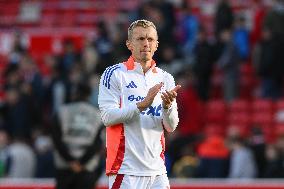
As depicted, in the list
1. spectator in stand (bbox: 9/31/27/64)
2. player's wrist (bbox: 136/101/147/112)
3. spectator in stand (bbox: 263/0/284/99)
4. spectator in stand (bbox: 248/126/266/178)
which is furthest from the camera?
spectator in stand (bbox: 9/31/27/64)

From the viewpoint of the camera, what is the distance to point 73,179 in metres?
11.3

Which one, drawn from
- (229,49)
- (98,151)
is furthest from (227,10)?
(98,151)

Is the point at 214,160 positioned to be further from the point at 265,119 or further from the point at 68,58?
the point at 68,58

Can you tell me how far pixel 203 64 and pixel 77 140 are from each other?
20.6ft

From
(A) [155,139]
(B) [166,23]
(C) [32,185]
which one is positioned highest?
(B) [166,23]

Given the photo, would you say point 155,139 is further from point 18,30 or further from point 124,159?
point 18,30

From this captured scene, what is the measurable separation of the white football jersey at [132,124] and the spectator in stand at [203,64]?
9.26 meters

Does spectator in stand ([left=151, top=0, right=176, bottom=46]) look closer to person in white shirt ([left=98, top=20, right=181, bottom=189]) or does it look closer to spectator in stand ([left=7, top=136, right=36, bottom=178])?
spectator in stand ([left=7, top=136, right=36, bottom=178])

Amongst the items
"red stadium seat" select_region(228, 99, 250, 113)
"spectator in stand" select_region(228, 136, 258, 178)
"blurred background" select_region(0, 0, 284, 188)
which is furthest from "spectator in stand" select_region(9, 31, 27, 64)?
"spectator in stand" select_region(228, 136, 258, 178)

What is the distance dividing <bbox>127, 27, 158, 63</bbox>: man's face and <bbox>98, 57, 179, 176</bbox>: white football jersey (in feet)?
0.46

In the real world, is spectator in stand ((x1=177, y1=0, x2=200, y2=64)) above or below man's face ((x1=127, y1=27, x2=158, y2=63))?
above

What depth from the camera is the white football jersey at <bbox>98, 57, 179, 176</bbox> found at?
8000 mm

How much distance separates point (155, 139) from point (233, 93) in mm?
9771

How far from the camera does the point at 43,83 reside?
60.2ft
